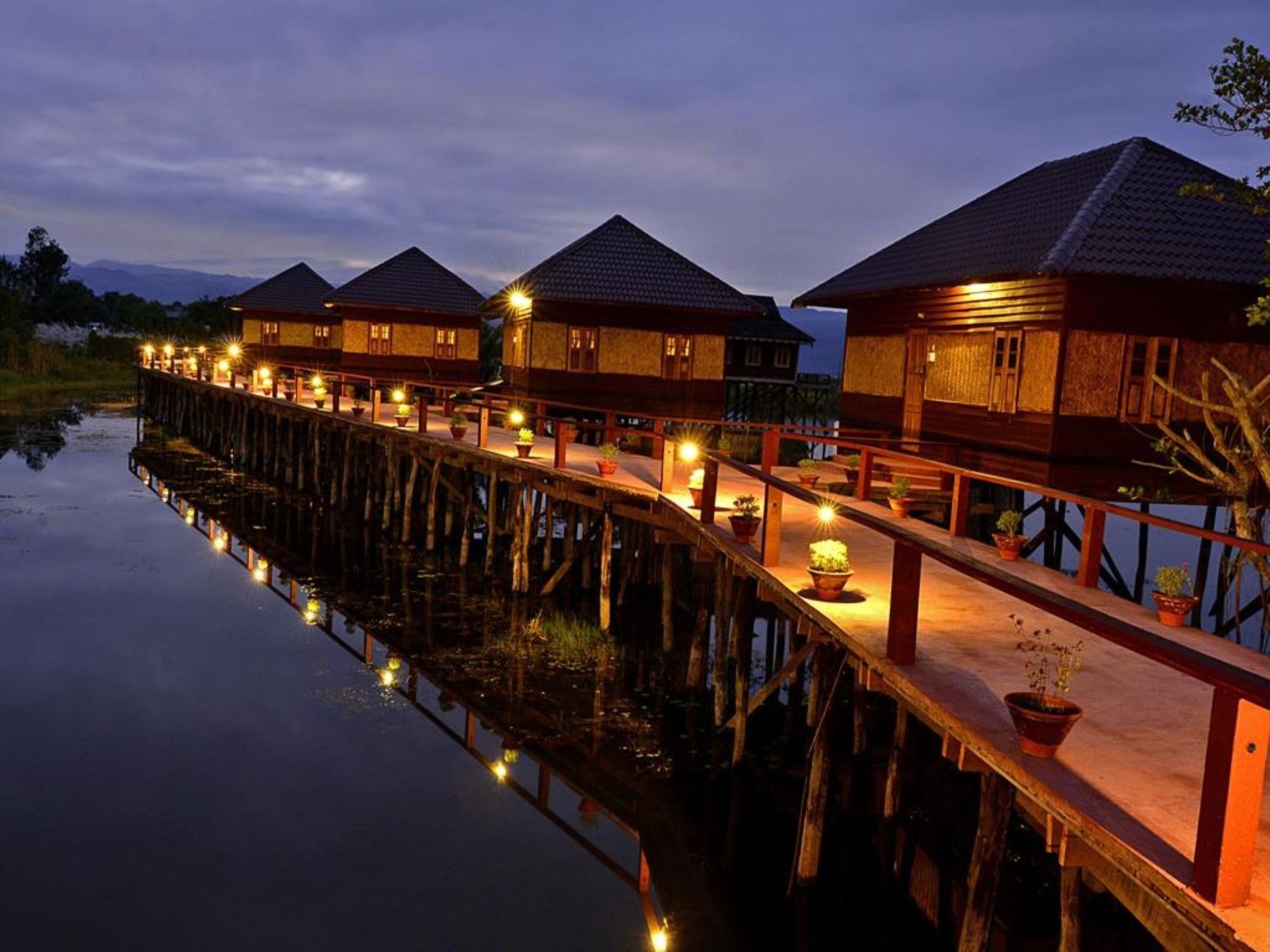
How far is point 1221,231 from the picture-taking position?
608 inches

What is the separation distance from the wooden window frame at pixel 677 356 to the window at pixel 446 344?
42.6 feet

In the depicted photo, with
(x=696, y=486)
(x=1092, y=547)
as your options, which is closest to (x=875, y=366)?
(x=696, y=486)

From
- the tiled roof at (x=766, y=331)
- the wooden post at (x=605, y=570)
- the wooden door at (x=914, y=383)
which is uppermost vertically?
the tiled roof at (x=766, y=331)

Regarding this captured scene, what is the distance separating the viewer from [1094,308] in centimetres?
1470

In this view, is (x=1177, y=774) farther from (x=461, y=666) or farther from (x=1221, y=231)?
(x=1221, y=231)

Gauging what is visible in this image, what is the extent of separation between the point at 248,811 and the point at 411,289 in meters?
26.7

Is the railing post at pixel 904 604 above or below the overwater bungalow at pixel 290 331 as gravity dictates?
below

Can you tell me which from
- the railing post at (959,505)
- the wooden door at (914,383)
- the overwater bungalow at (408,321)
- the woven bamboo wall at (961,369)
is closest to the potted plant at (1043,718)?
the railing post at (959,505)

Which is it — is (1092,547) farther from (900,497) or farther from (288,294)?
(288,294)

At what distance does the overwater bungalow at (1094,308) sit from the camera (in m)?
14.7

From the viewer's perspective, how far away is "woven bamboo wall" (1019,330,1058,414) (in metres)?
14.9

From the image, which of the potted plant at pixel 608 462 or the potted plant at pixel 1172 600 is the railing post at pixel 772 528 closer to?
the potted plant at pixel 1172 600

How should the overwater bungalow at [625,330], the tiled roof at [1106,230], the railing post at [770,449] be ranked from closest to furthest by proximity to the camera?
1. the railing post at [770,449]
2. the tiled roof at [1106,230]
3. the overwater bungalow at [625,330]

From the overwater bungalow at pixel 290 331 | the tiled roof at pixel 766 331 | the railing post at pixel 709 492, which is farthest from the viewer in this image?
the overwater bungalow at pixel 290 331
